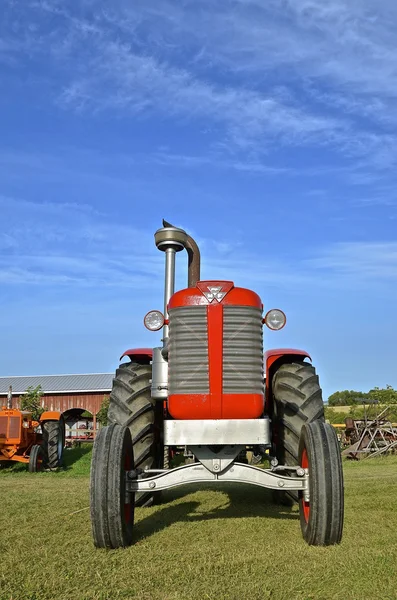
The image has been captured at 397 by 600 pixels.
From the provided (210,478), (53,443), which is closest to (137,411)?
(210,478)

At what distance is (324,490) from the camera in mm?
4699

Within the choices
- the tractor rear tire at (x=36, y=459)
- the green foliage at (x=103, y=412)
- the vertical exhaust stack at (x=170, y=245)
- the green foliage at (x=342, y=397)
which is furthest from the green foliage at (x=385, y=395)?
the green foliage at (x=342, y=397)

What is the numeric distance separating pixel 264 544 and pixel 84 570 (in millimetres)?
1505

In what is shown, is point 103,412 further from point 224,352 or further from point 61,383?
point 224,352

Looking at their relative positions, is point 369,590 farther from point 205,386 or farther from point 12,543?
point 12,543

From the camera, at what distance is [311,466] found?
15.8ft

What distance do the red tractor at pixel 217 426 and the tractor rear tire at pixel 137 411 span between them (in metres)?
0.01

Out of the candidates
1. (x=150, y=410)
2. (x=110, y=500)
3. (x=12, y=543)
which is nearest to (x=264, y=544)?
(x=110, y=500)

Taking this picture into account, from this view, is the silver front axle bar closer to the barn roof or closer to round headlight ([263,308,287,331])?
round headlight ([263,308,287,331])

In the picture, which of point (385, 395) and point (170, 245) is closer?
point (170, 245)

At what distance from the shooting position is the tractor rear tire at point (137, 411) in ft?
19.4

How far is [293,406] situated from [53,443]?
10.5 metres

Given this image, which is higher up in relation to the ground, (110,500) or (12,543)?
(110,500)

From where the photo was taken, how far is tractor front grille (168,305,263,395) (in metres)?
5.18
